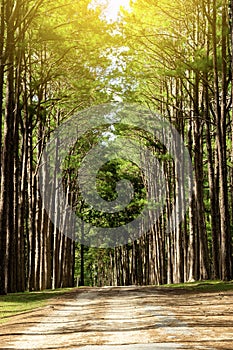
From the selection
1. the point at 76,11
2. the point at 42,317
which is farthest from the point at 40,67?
the point at 42,317

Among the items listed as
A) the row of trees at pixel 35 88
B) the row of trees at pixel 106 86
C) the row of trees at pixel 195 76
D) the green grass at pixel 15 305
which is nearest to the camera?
the green grass at pixel 15 305

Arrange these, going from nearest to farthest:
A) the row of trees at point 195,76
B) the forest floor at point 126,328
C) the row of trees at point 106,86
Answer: the forest floor at point 126,328 → the row of trees at point 106,86 → the row of trees at point 195,76

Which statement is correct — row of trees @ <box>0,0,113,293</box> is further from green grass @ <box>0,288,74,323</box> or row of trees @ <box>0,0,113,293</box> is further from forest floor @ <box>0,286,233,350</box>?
forest floor @ <box>0,286,233,350</box>

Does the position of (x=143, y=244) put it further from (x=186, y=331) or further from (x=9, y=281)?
(x=186, y=331)

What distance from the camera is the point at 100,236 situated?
62719mm

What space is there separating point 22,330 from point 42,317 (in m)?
2.45

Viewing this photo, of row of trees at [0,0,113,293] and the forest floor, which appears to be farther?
row of trees at [0,0,113,293]

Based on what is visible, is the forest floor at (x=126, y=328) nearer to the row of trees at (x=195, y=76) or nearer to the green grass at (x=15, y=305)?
the green grass at (x=15, y=305)

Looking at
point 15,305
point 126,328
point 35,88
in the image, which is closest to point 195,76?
point 35,88

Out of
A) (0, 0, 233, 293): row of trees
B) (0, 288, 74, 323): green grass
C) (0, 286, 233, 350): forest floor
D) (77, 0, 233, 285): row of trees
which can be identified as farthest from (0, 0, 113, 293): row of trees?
(0, 286, 233, 350): forest floor

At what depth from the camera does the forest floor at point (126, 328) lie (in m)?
8.27

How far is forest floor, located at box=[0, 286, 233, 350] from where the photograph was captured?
8.27m

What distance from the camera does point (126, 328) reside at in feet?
33.5

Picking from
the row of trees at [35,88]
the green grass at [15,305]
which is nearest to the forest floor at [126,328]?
the green grass at [15,305]
